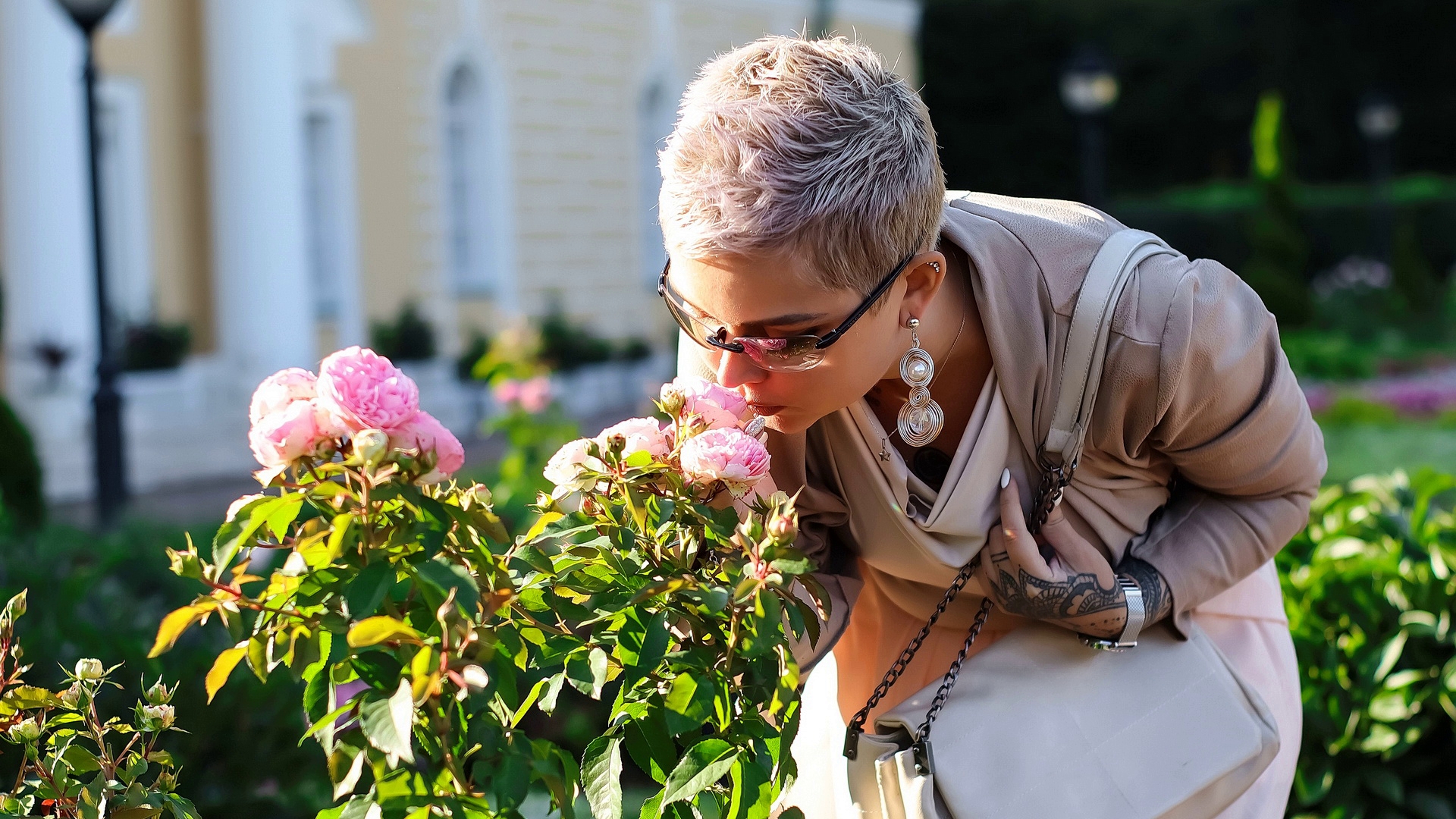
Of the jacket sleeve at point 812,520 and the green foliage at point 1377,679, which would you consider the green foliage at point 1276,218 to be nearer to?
the green foliage at point 1377,679

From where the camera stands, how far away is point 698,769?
4.74 ft

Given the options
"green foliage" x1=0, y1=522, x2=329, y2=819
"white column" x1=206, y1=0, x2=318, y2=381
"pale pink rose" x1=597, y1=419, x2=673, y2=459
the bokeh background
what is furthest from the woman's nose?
"white column" x1=206, y1=0, x2=318, y2=381

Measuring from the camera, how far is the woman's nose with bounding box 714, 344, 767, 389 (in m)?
1.60

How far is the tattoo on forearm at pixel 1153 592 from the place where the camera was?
1.84 metres

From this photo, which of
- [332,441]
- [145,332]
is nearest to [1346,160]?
[145,332]

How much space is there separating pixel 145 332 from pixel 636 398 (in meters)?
5.40

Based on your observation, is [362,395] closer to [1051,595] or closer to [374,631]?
[374,631]

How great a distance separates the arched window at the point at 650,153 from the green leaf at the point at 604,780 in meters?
14.1

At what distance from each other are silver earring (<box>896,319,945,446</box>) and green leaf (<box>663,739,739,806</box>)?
49 cm

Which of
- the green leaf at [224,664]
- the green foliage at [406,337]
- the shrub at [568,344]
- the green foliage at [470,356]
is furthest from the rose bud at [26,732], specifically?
the shrub at [568,344]

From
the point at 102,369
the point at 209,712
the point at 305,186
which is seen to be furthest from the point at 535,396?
the point at 305,186

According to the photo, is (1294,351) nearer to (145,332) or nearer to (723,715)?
(145,332)

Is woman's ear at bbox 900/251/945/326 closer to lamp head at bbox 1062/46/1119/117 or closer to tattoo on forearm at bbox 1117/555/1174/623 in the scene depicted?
tattoo on forearm at bbox 1117/555/1174/623

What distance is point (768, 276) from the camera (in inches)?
59.1
